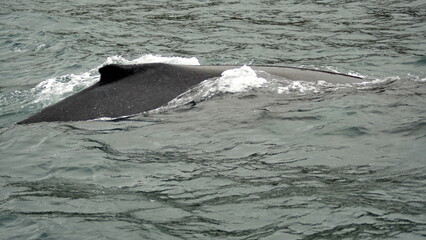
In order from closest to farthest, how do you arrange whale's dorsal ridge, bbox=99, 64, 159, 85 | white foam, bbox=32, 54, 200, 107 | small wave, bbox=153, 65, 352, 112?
whale's dorsal ridge, bbox=99, 64, 159, 85 → small wave, bbox=153, 65, 352, 112 → white foam, bbox=32, 54, 200, 107

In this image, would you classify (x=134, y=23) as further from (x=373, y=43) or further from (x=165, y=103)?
(x=165, y=103)

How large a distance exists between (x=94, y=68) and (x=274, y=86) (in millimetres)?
5294

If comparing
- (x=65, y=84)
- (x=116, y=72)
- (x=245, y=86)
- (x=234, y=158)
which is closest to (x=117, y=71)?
(x=116, y=72)

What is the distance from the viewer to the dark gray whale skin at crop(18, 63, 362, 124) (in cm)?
896

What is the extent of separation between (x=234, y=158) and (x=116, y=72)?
2.22 m

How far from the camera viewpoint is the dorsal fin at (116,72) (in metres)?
8.96

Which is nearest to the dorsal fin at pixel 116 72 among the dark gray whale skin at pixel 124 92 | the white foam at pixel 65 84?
the dark gray whale skin at pixel 124 92

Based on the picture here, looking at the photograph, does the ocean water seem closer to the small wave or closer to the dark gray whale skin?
the small wave

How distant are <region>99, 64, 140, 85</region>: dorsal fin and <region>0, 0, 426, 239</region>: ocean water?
1.77ft

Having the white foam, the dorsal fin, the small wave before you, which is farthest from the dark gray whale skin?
the white foam

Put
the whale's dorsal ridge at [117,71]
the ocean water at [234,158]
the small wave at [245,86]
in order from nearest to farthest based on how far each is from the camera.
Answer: the ocean water at [234,158] → the whale's dorsal ridge at [117,71] → the small wave at [245,86]

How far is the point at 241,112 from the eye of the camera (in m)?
8.91

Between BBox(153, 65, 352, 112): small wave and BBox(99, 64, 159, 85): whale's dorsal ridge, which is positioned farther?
BBox(153, 65, 352, 112): small wave

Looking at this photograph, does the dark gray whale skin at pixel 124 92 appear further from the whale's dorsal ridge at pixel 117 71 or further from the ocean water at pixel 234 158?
the ocean water at pixel 234 158
